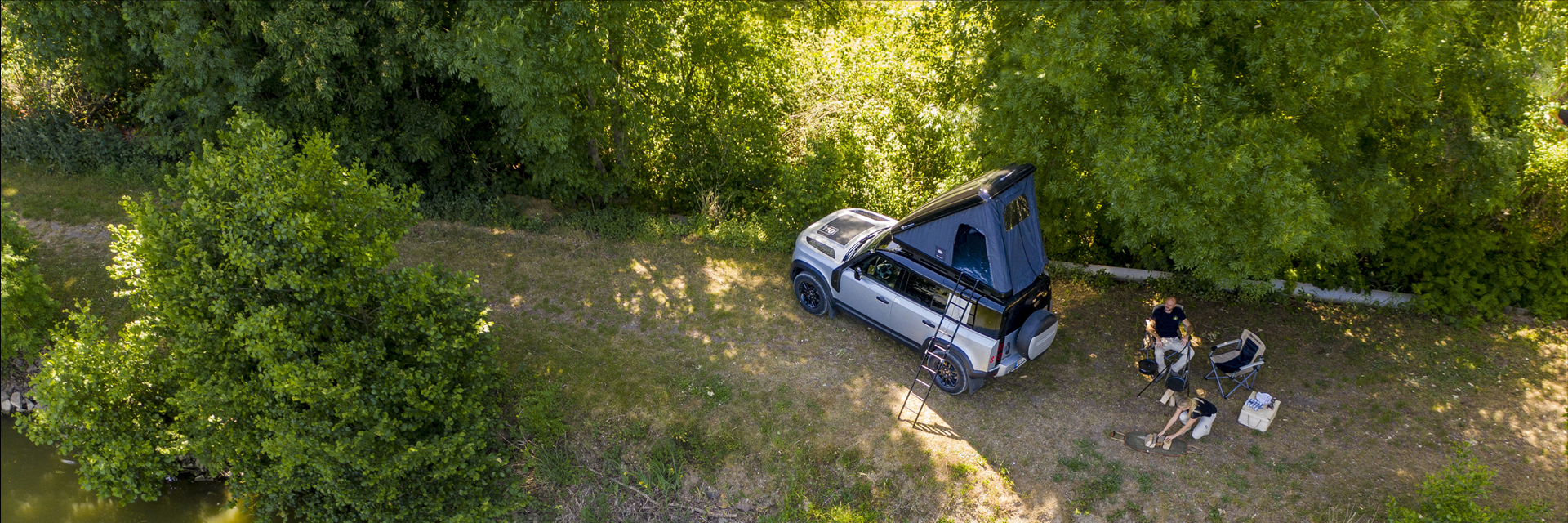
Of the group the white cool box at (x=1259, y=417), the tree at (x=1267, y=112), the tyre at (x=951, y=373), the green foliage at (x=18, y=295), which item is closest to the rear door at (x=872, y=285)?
the tyre at (x=951, y=373)

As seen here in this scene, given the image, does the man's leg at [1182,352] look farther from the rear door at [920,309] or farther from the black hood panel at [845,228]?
the black hood panel at [845,228]

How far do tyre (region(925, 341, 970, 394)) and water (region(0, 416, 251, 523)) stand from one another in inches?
334

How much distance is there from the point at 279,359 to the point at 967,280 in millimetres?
7436

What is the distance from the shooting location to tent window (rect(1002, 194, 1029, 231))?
8883mm

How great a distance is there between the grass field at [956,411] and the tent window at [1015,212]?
222 centimetres

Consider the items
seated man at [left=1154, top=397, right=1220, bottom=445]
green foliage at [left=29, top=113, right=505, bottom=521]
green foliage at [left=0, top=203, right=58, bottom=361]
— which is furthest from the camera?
seated man at [left=1154, top=397, right=1220, bottom=445]

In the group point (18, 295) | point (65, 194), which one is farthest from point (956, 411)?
point (65, 194)

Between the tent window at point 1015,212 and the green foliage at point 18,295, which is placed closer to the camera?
the green foliage at point 18,295

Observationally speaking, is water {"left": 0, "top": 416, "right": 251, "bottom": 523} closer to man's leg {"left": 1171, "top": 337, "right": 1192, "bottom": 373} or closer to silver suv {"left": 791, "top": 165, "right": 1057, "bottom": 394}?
silver suv {"left": 791, "top": 165, "right": 1057, "bottom": 394}

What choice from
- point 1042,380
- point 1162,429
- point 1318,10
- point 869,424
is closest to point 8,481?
point 869,424

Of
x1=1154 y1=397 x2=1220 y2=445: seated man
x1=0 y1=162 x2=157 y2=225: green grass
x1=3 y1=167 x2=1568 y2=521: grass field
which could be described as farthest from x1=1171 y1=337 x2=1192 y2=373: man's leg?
x1=0 y1=162 x2=157 y2=225: green grass

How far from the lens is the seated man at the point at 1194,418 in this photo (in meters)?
8.73

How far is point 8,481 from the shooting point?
935 cm

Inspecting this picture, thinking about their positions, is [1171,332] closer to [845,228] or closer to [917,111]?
[845,228]
